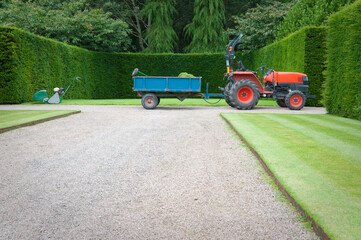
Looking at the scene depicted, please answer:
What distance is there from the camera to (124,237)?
2.73 metres

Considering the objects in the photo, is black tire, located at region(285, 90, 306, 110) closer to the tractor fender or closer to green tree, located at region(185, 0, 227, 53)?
the tractor fender

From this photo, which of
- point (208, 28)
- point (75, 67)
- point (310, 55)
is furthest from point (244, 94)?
point (208, 28)

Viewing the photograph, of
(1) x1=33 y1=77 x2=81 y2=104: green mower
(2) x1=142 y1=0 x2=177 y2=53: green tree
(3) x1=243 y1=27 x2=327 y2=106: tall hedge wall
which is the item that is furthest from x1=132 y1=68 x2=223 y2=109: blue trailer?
(2) x1=142 y1=0 x2=177 y2=53: green tree

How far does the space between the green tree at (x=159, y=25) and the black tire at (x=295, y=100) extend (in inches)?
648

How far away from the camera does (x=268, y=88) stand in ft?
48.6

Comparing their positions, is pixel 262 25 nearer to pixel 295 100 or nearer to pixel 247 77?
pixel 247 77

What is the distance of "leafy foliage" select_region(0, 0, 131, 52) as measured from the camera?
24.1 m

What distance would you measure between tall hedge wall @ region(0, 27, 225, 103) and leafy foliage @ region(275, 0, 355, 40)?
557 centimetres

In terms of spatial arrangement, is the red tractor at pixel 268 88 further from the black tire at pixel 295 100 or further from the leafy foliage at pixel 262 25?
the leafy foliage at pixel 262 25

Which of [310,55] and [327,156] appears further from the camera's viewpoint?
[310,55]

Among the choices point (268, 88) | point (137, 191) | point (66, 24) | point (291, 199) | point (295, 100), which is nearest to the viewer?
point (291, 199)

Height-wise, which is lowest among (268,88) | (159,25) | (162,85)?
(268,88)

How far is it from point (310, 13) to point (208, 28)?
11.6 meters

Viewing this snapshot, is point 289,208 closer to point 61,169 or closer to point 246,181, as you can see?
point 246,181
